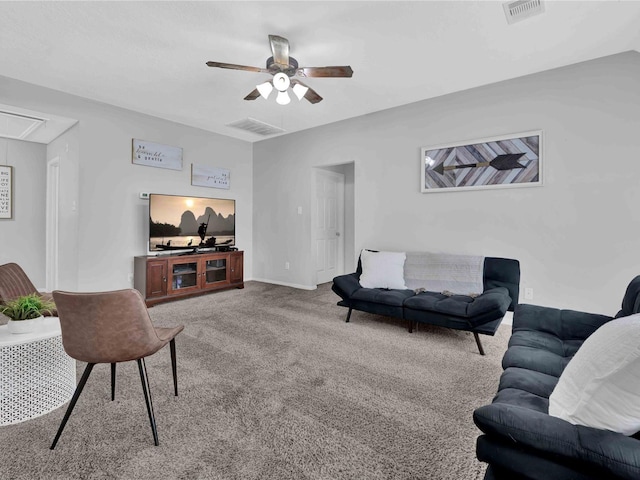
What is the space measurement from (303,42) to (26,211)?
5.06 meters

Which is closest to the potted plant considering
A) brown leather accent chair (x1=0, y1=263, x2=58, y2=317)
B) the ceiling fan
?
brown leather accent chair (x1=0, y1=263, x2=58, y2=317)

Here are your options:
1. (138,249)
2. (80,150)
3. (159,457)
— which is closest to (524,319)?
(159,457)

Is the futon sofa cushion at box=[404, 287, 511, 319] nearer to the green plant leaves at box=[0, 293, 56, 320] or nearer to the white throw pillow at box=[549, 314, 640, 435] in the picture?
the white throw pillow at box=[549, 314, 640, 435]

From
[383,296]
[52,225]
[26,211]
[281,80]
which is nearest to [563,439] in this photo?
[383,296]

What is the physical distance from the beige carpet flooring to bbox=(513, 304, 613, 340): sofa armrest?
0.48 meters

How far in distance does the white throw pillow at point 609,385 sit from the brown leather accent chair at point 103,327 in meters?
1.76

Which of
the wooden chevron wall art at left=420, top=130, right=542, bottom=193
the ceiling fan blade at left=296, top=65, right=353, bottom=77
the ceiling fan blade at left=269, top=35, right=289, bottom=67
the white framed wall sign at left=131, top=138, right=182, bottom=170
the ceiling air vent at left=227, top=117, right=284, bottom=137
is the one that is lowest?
the wooden chevron wall art at left=420, top=130, right=542, bottom=193

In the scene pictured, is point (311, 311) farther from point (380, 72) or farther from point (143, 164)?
point (143, 164)

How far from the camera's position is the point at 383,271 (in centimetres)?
363

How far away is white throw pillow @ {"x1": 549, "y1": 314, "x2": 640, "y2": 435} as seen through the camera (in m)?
0.90

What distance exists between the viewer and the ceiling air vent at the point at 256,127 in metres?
4.80

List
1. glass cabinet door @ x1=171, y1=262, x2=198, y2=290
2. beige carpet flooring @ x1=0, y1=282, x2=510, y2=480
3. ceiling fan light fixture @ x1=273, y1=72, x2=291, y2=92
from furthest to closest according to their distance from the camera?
glass cabinet door @ x1=171, y1=262, x2=198, y2=290, ceiling fan light fixture @ x1=273, y1=72, x2=291, y2=92, beige carpet flooring @ x1=0, y1=282, x2=510, y2=480

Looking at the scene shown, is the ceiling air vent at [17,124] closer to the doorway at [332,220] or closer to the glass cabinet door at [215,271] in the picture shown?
the glass cabinet door at [215,271]

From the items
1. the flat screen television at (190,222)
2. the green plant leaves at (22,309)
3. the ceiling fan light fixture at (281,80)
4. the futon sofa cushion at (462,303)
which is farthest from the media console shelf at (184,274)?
the futon sofa cushion at (462,303)
